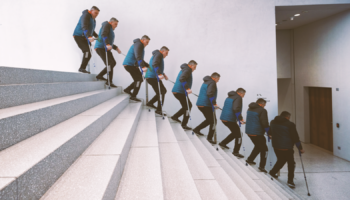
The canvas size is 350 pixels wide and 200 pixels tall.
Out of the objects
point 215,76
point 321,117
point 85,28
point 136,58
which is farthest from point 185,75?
point 321,117

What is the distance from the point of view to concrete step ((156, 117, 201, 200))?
5.68 ft

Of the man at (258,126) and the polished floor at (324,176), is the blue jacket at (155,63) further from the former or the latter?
the polished floor at (324,176)

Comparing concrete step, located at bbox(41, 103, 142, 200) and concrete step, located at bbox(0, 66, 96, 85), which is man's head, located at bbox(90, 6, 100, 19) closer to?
concrete step, located at bbox(0, 66, 96, 85)

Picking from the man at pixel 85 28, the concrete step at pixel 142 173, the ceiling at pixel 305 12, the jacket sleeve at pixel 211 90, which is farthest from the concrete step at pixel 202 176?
the ceiling at pixel 305 12

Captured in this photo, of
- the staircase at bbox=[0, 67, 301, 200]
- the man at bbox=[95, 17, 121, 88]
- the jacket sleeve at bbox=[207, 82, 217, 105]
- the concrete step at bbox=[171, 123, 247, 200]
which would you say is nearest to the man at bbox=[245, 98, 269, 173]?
the jacket sleeve at bbox=[207, 82, 217, 105]

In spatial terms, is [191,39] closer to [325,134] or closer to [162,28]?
[162,28]

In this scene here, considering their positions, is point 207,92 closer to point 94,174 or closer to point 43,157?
point 94,174

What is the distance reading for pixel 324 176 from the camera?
17.4ft

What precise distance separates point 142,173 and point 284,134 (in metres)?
3.62

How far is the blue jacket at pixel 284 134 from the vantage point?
4.38 metres

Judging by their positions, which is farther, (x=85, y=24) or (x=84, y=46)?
(x=84, y=46)

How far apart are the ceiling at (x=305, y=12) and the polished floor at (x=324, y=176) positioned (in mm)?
4512

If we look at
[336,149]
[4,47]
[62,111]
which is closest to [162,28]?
[4,47]

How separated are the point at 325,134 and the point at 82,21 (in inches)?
330
